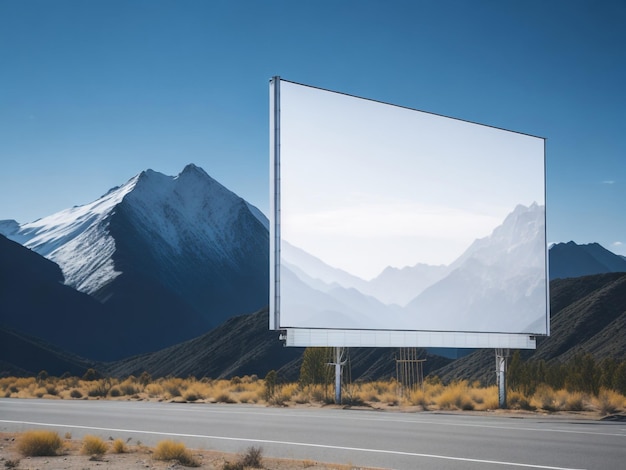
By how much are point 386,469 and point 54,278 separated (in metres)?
104

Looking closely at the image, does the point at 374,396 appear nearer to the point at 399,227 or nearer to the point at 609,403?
the point at 399,227

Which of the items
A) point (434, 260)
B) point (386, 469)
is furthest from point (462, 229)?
point (386, 469)

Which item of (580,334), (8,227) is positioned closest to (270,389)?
(580,334)

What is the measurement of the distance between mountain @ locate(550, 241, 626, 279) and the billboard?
5932 inches

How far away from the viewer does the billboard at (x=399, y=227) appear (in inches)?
880

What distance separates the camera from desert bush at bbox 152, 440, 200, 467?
11.7 m

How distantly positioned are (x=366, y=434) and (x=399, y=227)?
9.52 metres

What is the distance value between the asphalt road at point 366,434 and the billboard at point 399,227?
11.4ft

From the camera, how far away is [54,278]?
10769cm

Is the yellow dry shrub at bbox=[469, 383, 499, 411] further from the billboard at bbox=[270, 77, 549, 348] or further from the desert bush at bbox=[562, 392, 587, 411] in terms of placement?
the desert bush at bbox=[562, 392, 587, 411]

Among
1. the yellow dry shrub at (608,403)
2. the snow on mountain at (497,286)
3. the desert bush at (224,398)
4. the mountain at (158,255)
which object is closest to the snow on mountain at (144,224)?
the mountain at (158,255)

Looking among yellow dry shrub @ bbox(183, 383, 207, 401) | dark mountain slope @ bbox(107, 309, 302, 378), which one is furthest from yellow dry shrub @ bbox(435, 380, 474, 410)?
dark mountain slope @ bbox(107, 309, 302, 378)

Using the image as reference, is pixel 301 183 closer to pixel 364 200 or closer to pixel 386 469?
pixel 364 200

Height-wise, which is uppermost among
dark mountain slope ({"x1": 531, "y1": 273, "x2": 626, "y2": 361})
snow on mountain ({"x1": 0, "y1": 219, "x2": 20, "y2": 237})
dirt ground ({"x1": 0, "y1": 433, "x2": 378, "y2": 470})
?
snow on mountain ({"x1": 0, "y1": 219, "x2": 20, "y2": 237})
